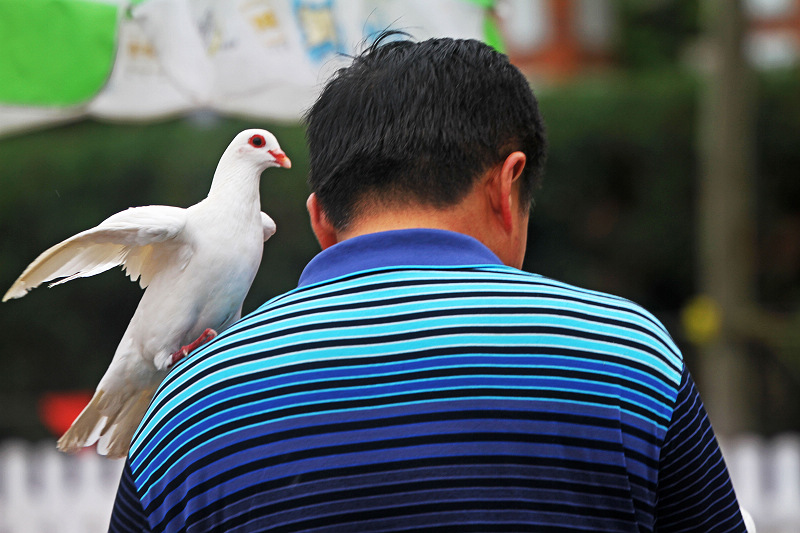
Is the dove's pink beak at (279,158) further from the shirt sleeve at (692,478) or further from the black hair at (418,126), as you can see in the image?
the shirt sleeve at (692,478)

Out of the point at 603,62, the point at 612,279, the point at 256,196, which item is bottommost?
the point at 612,279

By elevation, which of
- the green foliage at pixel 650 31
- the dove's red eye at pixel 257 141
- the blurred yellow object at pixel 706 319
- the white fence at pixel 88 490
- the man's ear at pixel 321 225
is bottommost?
the white fence at pixel 88 490

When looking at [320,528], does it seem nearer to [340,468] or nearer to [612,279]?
[340,468]

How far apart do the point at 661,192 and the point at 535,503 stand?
7.30 m

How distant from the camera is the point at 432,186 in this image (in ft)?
3.42

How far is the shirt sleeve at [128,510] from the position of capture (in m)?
0.99

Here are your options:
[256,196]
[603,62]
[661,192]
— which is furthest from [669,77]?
[256,196]

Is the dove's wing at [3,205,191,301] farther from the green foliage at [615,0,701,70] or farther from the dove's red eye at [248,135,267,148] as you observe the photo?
the green foliage at [615,0,701,70]

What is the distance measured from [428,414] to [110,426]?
58 cm

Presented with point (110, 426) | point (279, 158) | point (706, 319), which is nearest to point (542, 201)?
point (706, 319)

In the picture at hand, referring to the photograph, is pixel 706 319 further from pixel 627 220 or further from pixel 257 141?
pixel 257 141

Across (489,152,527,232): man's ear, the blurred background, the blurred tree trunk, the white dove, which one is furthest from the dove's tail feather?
the blurred tree trunk

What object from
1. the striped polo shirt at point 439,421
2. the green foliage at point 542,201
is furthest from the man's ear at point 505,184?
the green foliage at point 542,201

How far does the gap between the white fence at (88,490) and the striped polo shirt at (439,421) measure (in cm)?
433
